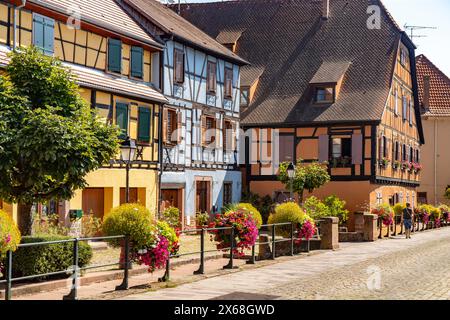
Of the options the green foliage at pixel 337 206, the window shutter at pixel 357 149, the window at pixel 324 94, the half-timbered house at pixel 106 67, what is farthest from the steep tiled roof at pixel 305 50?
the half-timbered house at pixel 106 67

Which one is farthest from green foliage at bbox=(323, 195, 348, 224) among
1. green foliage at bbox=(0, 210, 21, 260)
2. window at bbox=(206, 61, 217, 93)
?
green foliage at bbox=(0, 210, 21, 260)

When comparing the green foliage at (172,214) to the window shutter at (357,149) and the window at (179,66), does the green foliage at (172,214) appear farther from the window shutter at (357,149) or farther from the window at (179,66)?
the window shutter at (357,149)

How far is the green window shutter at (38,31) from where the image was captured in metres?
22.3

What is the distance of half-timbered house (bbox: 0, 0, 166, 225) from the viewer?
22.3 metres

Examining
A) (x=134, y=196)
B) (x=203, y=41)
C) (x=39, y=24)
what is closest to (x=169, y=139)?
(x=134, y=196)

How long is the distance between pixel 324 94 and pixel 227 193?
24.3 feet

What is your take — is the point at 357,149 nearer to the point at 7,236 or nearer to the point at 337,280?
the point at 337,280

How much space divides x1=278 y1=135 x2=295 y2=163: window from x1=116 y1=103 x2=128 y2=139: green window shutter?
1365 centimetres

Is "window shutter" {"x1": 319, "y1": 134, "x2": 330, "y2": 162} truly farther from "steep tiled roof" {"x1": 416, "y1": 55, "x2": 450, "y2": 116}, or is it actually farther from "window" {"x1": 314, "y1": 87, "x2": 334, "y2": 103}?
"steep tiled roof" {"x1": 416, "y1": 55, "x2": 450, "y2": 116}

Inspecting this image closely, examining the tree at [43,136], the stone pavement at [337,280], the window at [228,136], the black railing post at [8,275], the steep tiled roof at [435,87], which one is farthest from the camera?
the steep tiled roof at [435,87]

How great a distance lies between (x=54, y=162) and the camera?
48.8ft

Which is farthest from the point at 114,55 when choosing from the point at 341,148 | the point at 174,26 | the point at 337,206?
the point at 341,148

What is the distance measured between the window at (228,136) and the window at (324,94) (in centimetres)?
578
